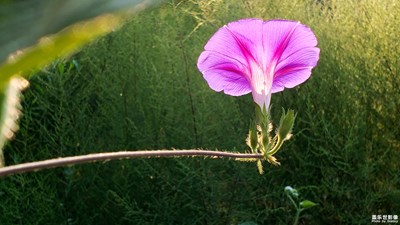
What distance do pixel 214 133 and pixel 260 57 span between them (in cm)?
117

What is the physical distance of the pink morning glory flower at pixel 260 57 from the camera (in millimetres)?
745

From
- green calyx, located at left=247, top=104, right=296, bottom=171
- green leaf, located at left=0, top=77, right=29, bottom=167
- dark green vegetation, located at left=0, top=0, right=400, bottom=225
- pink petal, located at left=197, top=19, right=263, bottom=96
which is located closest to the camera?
green leaf, located at left=0, top=77, right=29, bottom=167

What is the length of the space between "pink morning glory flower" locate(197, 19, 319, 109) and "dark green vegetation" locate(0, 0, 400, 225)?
104cm

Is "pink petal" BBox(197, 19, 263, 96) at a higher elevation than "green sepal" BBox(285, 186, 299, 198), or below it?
higher

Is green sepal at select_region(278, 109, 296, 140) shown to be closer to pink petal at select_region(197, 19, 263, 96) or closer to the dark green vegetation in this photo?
pink petal at select_region(197, 19, 263, 96)

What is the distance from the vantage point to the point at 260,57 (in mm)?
775

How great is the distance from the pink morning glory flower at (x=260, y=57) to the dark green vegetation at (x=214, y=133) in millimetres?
1036

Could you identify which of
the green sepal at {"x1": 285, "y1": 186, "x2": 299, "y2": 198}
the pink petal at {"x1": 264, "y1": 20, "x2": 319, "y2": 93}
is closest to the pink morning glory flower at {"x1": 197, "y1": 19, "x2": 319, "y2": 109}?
the pink petal at {"x1": 264, "y1": 20, "x2": 319, "y2": 93}

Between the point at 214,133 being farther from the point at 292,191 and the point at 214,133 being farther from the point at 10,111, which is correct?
the point at 10,111

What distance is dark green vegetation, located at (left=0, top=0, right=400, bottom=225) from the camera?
→ 1.88 metres

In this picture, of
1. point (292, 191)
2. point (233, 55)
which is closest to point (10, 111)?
point (233, 55)

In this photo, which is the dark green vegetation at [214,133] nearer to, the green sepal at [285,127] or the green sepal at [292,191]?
the green sepal at [292,191]

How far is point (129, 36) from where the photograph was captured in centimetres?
207

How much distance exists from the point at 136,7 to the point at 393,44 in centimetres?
188
